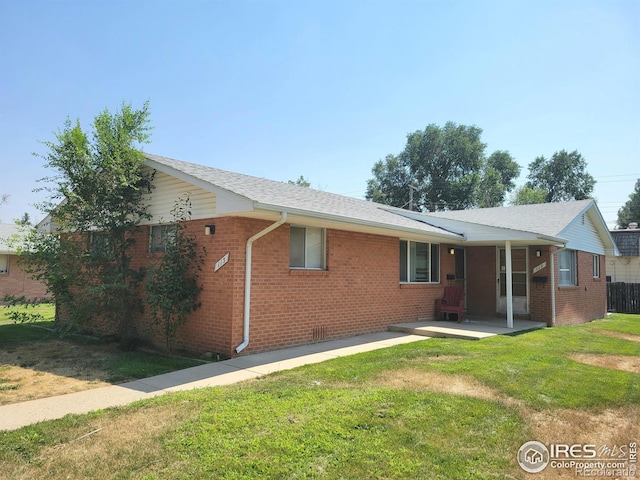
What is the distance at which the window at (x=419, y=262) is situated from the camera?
39.4 feet

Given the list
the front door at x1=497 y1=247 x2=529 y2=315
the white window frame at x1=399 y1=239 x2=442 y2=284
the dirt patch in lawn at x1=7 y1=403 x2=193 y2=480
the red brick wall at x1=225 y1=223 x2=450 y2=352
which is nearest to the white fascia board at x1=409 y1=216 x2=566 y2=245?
the white window frame at x1=399 y1=239 x2=442 y2=284

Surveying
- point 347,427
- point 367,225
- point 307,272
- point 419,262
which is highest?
point 367,225

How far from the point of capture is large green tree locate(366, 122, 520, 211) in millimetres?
40250

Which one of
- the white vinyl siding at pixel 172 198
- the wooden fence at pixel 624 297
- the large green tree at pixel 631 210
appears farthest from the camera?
the large green tree at pixel 631 210

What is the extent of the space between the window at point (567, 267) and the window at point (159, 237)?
479 inches

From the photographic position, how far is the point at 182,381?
19.7 feet

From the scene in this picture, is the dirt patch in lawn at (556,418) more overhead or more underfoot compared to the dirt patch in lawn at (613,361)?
more overhead

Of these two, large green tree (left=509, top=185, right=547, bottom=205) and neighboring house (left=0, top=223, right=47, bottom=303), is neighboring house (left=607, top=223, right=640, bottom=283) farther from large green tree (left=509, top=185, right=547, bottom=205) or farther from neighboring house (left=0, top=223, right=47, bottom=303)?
neighboring house (left=0, top=223, right=47, bottom=303)

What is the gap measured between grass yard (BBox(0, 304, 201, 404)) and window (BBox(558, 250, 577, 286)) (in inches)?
481

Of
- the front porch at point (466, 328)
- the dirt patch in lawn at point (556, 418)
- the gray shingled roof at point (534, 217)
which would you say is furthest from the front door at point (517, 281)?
the dirt patch in lawn at point (556, 418)

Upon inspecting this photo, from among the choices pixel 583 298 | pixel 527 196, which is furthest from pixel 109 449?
pixel 527 196

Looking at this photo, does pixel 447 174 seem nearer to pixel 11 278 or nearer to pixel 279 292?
pixel 11 278

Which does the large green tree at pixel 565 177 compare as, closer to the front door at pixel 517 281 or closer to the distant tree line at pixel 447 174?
the distant tree line at pixel 447 174

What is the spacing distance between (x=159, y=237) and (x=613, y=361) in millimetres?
9424
